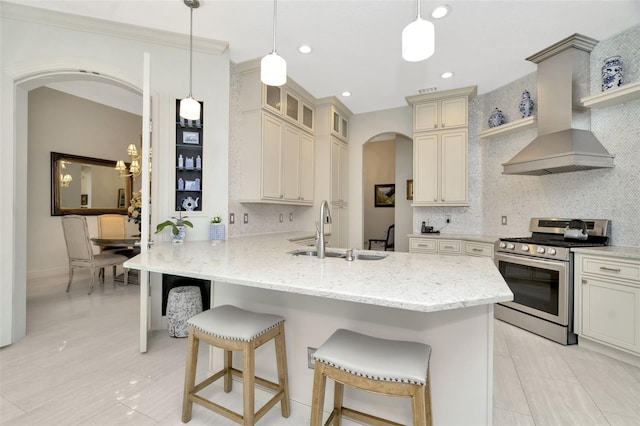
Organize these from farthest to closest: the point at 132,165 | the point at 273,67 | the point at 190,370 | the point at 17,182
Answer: the point at 132,165
the point at 17,182
the point at 273,67
the point at 190,370

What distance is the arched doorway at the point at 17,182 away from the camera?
8.11ft

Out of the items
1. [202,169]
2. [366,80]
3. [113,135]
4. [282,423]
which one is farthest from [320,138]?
[113,135]

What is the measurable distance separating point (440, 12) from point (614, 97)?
5.87 feet

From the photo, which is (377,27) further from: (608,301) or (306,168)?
(608,301)

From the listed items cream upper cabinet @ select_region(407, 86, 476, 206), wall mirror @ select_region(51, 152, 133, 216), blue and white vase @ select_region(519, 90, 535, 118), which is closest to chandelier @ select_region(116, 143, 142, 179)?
wall mirror @ select_region(51, 152, 133, 216)

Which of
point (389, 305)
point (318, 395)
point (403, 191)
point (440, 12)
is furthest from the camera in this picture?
point (403, 191)

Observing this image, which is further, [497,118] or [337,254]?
[497,118]

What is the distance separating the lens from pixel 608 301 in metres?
2.47

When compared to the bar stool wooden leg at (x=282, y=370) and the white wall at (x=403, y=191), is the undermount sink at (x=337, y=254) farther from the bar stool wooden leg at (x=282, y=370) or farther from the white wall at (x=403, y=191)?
the white wall at (x=403, y=191)

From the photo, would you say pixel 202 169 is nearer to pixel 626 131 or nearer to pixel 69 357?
pixel 69 357

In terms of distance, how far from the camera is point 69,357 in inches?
92.0

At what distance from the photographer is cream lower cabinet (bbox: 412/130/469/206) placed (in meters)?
4.09

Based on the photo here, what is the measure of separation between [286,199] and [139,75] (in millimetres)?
2013

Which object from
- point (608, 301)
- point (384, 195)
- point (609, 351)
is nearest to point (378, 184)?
point (384, 195)
